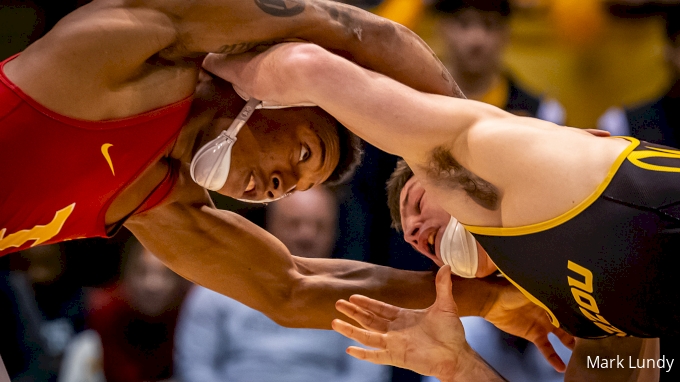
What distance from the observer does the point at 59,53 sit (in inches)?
81.4

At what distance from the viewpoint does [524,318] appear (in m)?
2.93

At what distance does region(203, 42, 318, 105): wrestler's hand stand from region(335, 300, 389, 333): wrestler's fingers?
74 centimetres

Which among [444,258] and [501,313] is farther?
[501,313]

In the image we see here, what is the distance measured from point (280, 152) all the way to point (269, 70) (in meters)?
0.51

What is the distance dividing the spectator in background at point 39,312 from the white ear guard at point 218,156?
76.6 inches

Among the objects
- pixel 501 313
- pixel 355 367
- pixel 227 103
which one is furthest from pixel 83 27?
pixel 355 367

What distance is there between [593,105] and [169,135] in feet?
9.90

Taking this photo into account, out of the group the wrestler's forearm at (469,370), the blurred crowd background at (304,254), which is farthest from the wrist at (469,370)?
the blurred crowd background at (304,254)

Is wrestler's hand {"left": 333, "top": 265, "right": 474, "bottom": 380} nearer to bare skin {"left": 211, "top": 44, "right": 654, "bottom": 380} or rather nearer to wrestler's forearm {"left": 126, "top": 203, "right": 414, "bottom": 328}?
bare skin {"left": 211, "top": 44, "right": 654, "bottom": 380}

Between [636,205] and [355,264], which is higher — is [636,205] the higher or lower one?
the higher one

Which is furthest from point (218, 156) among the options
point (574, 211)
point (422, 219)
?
point (574, 211)

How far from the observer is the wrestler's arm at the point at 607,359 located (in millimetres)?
2473

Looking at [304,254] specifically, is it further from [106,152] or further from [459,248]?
[106,152]

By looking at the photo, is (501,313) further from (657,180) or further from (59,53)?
(59,53)
